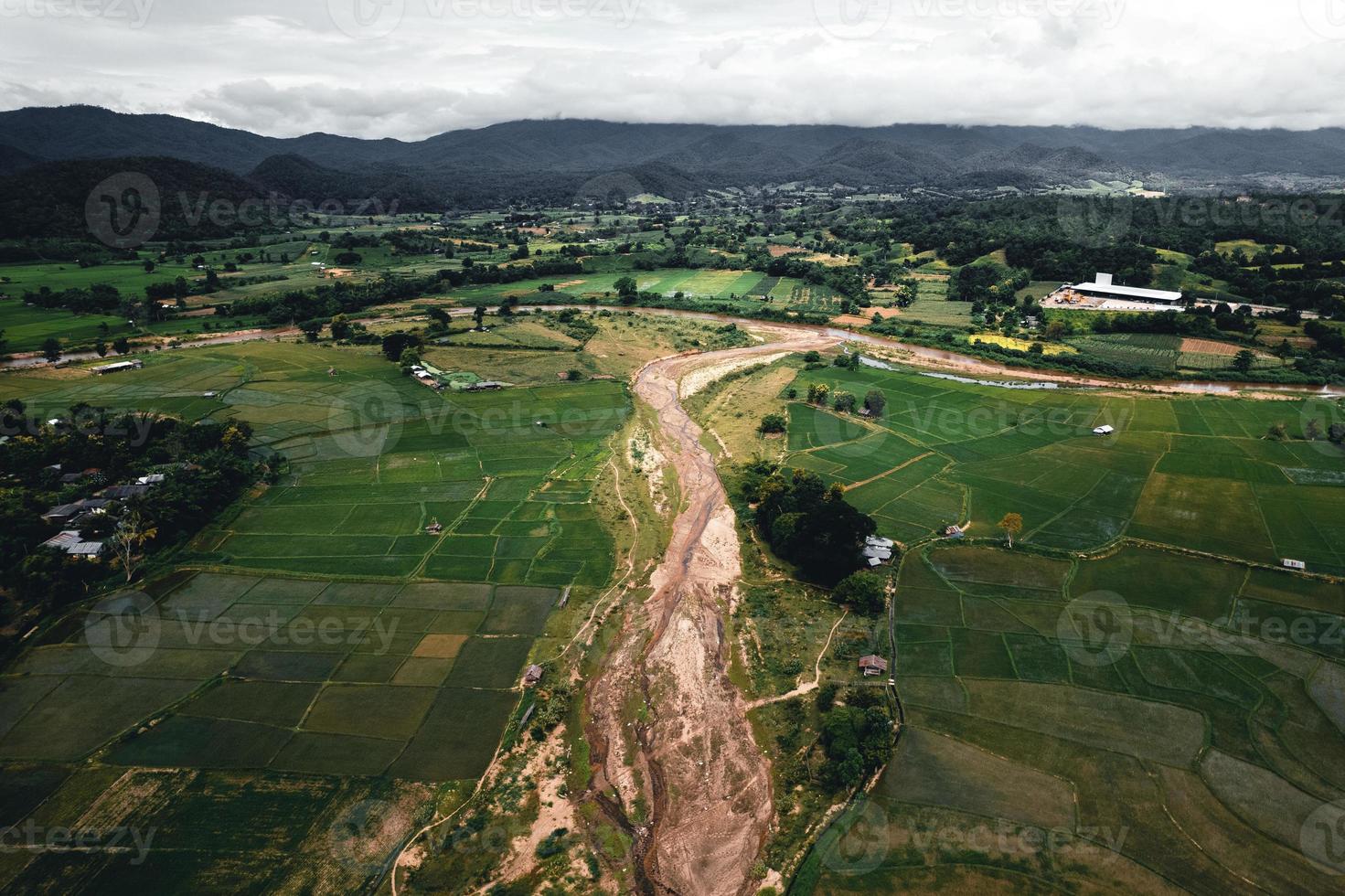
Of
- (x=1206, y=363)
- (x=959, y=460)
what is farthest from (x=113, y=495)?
(x=1206, y=363)

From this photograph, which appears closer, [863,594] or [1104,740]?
[1104,740]

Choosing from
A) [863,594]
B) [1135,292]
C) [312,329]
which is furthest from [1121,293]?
[312,329]

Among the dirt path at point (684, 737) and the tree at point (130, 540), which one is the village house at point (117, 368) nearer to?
the tree at point (130, 540)

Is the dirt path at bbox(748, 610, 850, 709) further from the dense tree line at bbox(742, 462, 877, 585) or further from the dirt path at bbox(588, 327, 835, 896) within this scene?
the dense tree line at bbox(742, 462, 877, 585)

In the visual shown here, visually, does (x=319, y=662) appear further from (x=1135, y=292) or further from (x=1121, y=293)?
(x=1135, y=292)

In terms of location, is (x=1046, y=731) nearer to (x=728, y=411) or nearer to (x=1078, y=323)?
(x=728, y=411)

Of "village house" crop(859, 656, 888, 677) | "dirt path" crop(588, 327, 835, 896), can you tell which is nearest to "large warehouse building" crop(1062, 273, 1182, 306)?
"dirt path" crop(588, 327, 835, 896)
